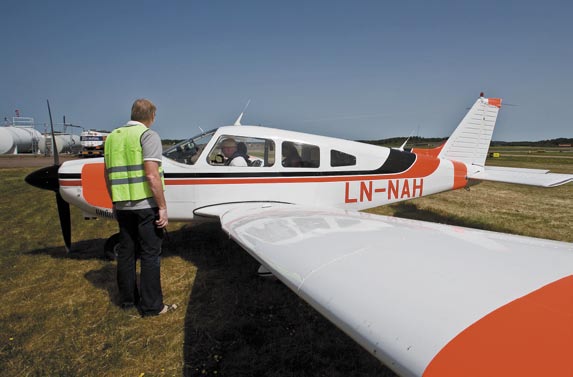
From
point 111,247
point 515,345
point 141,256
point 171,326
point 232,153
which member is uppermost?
point 232,153

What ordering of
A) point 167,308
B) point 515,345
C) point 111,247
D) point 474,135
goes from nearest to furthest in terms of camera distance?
point 515,345 → point 167,308 → point 111,247 → point 474,135

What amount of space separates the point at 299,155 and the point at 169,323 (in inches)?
117

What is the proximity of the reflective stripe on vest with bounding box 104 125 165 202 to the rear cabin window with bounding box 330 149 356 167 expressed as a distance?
2.96 meters

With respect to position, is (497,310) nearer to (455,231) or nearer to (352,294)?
(352,294)

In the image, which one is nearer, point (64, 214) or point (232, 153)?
point (64, 214)

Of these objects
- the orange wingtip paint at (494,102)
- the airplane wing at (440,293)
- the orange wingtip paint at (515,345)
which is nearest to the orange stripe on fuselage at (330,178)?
the airplane wing at (440,293)

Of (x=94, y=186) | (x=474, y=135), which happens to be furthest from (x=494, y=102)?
(x=94, y=186)

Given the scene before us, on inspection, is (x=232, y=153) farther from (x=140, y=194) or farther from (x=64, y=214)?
(x=64, y=214)

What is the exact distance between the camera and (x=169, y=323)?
3.14m

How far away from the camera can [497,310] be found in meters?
1.26

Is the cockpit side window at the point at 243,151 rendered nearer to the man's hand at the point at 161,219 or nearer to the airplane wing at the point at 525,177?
the man's hand at the point at 161,219

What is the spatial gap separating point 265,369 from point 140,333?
1.39 m

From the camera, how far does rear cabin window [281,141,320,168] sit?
4.71 meters

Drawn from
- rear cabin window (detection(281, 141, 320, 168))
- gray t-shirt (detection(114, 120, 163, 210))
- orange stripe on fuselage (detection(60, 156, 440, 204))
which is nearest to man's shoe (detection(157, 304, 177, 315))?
gray t-shirt (detection(114, 120, 163, 210))
